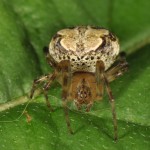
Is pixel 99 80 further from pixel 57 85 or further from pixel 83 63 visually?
pixel 57 85

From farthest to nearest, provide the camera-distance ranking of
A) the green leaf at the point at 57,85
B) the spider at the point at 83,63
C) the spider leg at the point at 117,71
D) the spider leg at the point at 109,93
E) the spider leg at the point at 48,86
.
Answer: the spider leg at the point at 117,71 → the spider at the point at 83,63 → the spider leg at the point at 48,86 → the spider leg at the point at 109,93 → the green leaf at the point at 57,85

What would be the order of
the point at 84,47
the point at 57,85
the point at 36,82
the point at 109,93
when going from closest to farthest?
1. the point at 109,93
2. the point at 36,82
3. the point at 84,47
4. the point at 57,85

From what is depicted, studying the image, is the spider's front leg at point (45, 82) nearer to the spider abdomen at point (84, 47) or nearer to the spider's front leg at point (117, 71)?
the spider abdomen at point (84, 47)

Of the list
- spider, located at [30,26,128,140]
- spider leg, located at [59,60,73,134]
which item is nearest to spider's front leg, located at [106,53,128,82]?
spider, located at [30,26,128,140]

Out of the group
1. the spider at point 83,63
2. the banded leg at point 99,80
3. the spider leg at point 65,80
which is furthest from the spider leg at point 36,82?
the banded leg at point 99,80

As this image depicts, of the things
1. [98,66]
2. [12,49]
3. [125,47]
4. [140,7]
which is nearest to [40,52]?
[12,49]

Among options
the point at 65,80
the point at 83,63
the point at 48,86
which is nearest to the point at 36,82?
the point at 48,86
